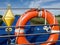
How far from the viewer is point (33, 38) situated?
3.63 meters

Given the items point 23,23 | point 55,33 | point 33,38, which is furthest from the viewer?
point 33,38

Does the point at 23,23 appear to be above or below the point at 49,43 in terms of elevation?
above

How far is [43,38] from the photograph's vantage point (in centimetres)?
367

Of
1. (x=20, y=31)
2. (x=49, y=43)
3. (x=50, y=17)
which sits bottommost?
(x=49, y=43)

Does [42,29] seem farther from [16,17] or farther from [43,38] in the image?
[16,17]

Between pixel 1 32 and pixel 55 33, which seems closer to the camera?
pixel 55 33

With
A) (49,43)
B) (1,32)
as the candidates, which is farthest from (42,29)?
(1,32)

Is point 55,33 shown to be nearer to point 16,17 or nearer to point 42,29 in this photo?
point 42,29

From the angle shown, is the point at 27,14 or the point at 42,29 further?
the point at 42,29

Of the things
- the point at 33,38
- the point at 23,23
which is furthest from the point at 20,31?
the point at 33,38

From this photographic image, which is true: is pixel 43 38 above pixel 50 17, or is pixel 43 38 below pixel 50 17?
below

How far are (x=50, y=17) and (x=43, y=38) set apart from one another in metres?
0.45

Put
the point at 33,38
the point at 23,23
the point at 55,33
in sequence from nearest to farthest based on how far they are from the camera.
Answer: the point at 55,33 < the point at 23,23 < the point at 33,38

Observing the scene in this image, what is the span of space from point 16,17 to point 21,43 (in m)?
0.71
